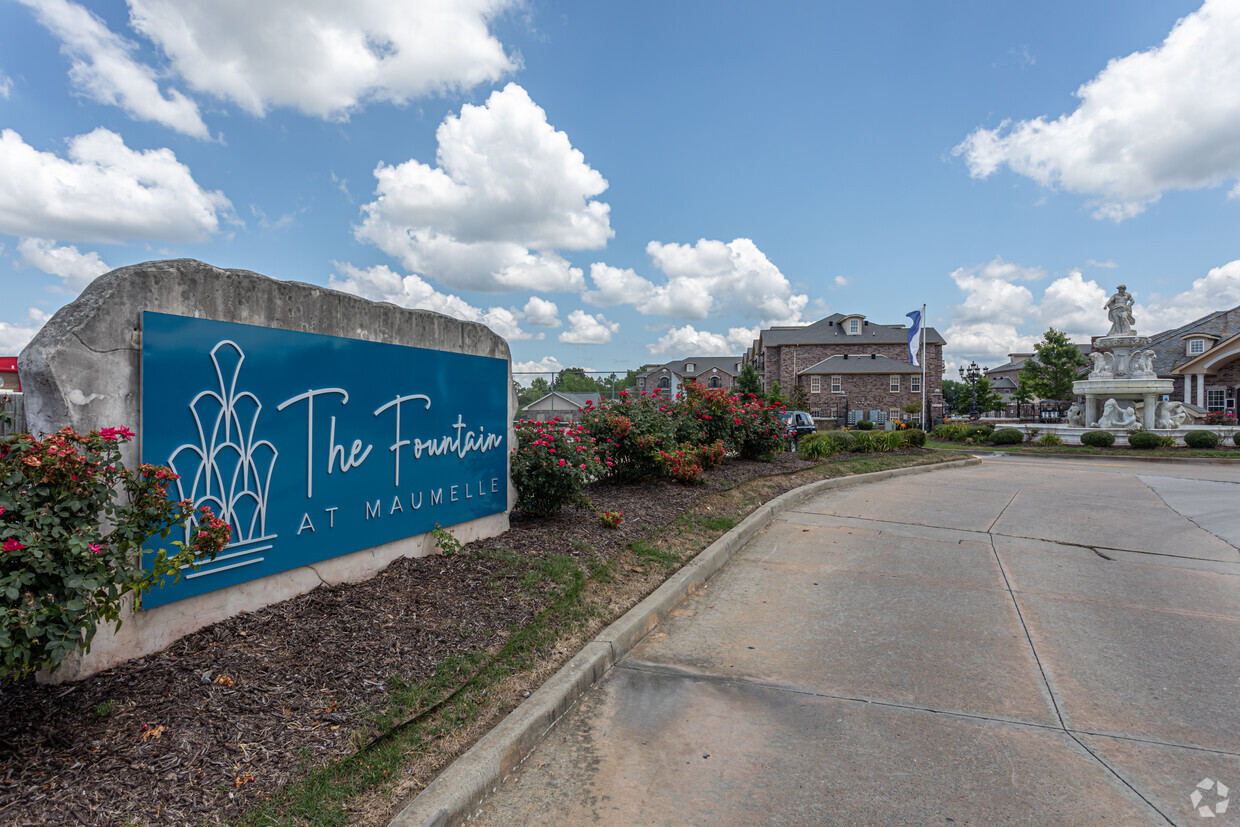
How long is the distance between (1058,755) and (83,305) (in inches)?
216

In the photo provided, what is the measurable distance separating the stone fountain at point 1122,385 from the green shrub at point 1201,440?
292 centimetres

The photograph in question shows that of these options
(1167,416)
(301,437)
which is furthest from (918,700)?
(1167,416)

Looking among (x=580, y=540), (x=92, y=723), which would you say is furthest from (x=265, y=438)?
(x=580, y=540)

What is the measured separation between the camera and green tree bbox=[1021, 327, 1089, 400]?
159 feet

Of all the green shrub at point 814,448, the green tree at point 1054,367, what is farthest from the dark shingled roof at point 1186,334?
the green shrub at point 814,448

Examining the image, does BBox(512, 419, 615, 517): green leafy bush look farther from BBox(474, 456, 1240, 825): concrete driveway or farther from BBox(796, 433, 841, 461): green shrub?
BBox(796, 433, 841, 461): green shrub

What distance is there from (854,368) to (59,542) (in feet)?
183

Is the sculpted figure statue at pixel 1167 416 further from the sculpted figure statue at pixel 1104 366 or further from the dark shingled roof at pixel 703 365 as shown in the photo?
the dark shingled roof at pixel 703 365

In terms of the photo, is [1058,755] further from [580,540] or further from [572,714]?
[580,540]

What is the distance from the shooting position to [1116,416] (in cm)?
2591

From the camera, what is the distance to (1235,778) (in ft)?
10.0

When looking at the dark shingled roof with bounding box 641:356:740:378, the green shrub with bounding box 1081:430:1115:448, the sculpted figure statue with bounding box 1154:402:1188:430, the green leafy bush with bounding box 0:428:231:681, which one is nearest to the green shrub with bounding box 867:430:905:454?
the green shrub with bounding box 1081:430:1115:448

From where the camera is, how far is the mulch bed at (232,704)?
2.45 meters

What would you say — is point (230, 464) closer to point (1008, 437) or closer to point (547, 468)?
point (547, 468)
